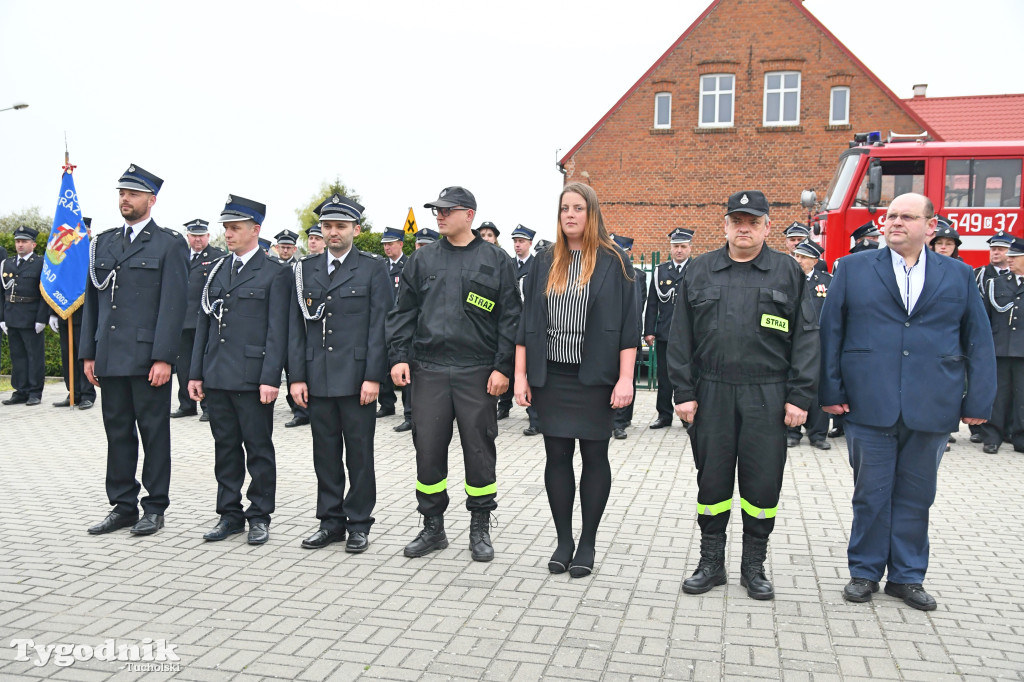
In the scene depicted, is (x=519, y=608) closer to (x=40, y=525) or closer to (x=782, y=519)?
(x=782, y=519)

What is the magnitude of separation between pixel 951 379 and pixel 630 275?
1.86 meters

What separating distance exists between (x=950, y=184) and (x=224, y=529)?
13560mm

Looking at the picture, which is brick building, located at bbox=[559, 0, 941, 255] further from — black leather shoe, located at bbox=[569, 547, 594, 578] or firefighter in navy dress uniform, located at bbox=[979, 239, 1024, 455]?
black leather shoe, located at bbox=[569, 547, 594, 578]

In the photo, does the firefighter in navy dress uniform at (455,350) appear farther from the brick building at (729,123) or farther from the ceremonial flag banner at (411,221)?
the brick building at (729,123)

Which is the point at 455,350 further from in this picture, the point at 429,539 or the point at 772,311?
the point at 772,311

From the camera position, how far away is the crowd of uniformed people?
4844mm

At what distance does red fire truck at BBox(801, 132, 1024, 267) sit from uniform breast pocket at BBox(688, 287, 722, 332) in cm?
1089

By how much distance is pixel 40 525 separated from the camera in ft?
20.8

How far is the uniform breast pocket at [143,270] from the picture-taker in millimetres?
6188

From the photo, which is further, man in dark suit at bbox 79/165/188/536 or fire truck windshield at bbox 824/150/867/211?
fire truck windshield at bbox 824/150/867/211

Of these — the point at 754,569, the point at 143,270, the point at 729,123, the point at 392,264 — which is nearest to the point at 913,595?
the point at 754,569

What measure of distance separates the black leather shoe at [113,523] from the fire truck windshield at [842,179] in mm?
12791

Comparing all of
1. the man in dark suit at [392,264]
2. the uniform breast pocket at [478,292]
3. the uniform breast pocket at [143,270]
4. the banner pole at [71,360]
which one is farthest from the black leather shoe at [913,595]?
the banner pole at [71,360]

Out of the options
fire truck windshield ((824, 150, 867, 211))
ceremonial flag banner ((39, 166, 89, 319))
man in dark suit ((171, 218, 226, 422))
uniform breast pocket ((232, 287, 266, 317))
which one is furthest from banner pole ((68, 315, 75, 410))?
fire truck windshield ((824, 150, 867, 211))
